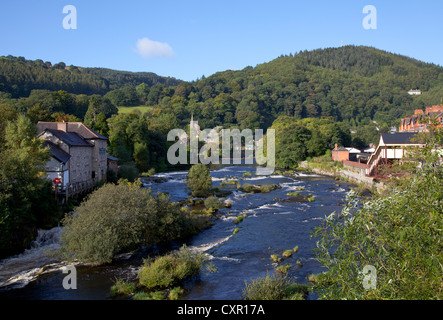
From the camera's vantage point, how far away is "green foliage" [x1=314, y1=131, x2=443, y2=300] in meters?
7.33

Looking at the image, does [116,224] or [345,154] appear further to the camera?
[345,154]

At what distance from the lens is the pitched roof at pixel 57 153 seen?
29.0m

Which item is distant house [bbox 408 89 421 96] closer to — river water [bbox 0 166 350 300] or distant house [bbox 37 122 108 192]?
river water [bbox 0 166 350 300]

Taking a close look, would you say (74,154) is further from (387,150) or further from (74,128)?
(387,150)

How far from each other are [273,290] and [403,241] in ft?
26.2

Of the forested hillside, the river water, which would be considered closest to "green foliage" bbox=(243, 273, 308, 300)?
the river water

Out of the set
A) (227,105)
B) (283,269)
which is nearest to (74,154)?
(283,269)

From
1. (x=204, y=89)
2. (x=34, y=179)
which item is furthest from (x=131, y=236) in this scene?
(x=204, y=89)

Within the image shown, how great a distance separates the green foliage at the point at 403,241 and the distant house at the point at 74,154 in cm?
2606

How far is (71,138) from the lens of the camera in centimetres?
3434

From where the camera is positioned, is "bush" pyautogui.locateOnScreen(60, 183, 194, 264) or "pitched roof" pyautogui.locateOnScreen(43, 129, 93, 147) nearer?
"bush" pyautogui.locateOnScreen(60, 183, 194, 264)

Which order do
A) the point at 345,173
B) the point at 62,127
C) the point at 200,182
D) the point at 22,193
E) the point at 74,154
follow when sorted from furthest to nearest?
the point at 345,173
the point at 200,182
the point at 62,127
the point at 74,154
the point at 22,193

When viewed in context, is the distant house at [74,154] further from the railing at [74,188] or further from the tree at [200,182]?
the tree at [200,182]

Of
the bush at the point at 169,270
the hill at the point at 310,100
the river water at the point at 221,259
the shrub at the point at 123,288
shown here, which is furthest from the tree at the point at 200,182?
the hill at the point at 310,100
